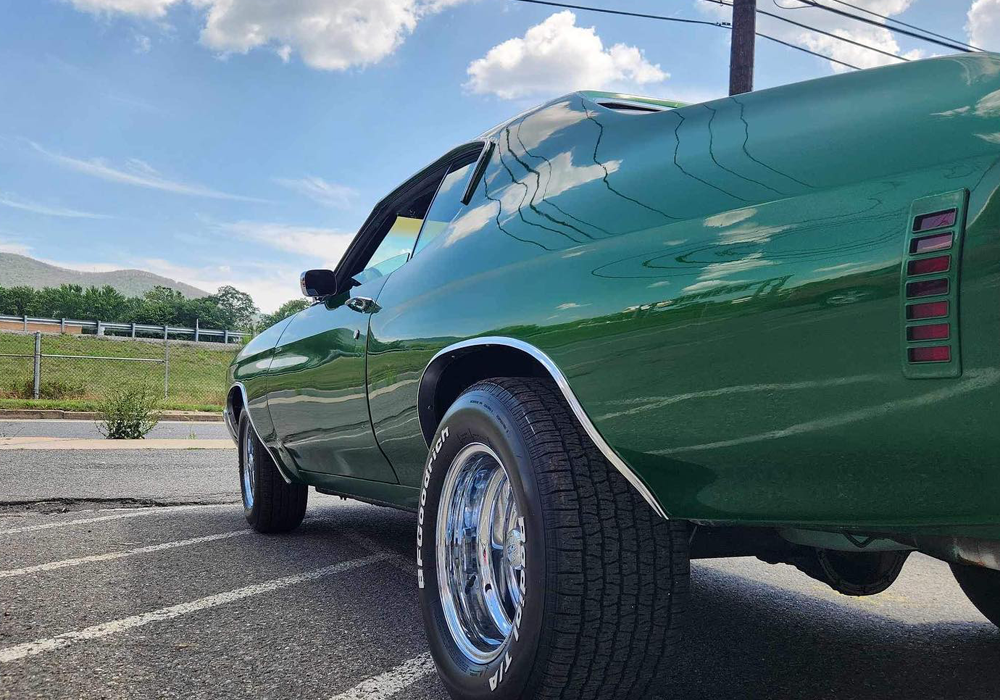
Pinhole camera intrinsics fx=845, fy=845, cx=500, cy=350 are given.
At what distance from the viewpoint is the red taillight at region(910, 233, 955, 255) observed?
1334 millimetres

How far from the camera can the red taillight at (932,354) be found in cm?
133

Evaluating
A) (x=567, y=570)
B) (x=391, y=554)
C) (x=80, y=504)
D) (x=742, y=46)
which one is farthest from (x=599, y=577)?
(x=742, y=46)

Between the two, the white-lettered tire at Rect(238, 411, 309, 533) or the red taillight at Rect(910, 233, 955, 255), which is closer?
the red taillight at Rect(910, 233, 955, 255)

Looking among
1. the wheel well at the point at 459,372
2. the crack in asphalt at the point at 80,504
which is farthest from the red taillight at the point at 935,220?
the crack in asphalt at the point at 80,504

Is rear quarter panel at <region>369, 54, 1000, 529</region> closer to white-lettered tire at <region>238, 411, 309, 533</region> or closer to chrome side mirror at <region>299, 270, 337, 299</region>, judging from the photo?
chrome side mirror at <region>299, 270, 337, 299</region>

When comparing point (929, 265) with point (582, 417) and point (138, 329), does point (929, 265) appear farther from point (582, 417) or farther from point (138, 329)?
point (138, 329)

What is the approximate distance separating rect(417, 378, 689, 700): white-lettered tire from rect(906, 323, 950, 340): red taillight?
0.70m

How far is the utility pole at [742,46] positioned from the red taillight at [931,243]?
33.2 feet

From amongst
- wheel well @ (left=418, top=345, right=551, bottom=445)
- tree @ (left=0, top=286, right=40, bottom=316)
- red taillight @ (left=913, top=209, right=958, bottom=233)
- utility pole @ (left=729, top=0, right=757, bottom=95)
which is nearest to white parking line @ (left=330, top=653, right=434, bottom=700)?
wheel well @ (left=418, top=345, right=551, bottom=445)

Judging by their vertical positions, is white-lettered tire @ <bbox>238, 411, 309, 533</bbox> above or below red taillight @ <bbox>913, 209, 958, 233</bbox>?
below

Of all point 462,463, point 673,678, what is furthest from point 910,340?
point 673,678

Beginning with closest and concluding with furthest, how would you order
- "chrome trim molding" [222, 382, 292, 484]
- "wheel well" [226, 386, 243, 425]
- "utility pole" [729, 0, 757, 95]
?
"chrome trim molding" [222, 382, 292, 484] → "wheel well" [226, 386, 243, 425] → "utility pole" [729, 0, 757, 95]

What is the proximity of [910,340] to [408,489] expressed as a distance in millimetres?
1896

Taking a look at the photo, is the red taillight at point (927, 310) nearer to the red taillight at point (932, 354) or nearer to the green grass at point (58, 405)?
the red taillight at point (932, 354)
